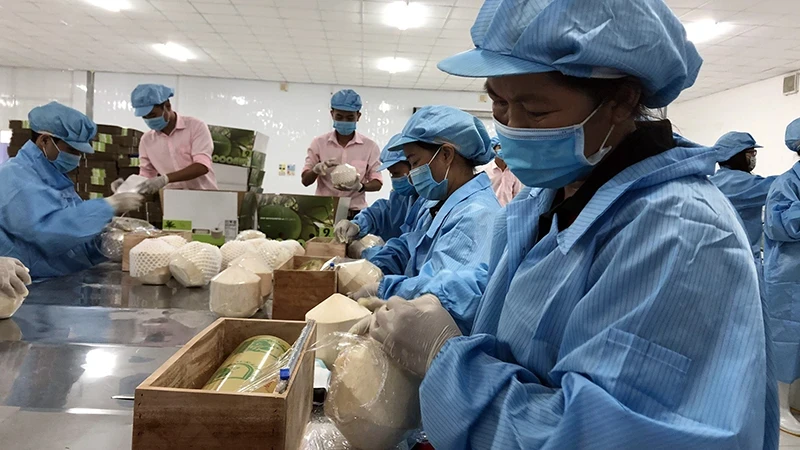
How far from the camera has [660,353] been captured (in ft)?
2.04

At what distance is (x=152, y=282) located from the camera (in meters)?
2.21

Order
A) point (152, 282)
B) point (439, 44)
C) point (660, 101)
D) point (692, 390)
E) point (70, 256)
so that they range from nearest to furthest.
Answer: point (692, 390)
point (660, 101)
point (152, 282)
point (70, 256)
point (439, 44)

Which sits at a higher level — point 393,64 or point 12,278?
point 393,64

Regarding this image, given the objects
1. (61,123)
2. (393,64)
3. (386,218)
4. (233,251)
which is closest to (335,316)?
(233,251)

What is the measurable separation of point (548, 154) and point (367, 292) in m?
1.02

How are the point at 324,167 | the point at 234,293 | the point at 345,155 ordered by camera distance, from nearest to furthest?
1. the point at 234,293
2. the point at 324,167
3. the point at 345,155

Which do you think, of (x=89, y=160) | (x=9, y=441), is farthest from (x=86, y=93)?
(x=9, y=441)

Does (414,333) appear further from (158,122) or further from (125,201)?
(158,122)

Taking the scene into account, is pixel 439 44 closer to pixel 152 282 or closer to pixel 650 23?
pixel 152 282

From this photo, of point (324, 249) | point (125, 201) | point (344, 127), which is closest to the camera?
point (324, 249)

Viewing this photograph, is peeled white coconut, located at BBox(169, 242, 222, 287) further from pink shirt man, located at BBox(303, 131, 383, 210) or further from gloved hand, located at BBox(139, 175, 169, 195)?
pink shirt man, located at BBox(303, 131, 383, 210)

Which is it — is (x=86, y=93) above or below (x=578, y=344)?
above

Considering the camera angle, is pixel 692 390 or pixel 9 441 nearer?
pixel 692 390

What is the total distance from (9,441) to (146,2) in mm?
5754
